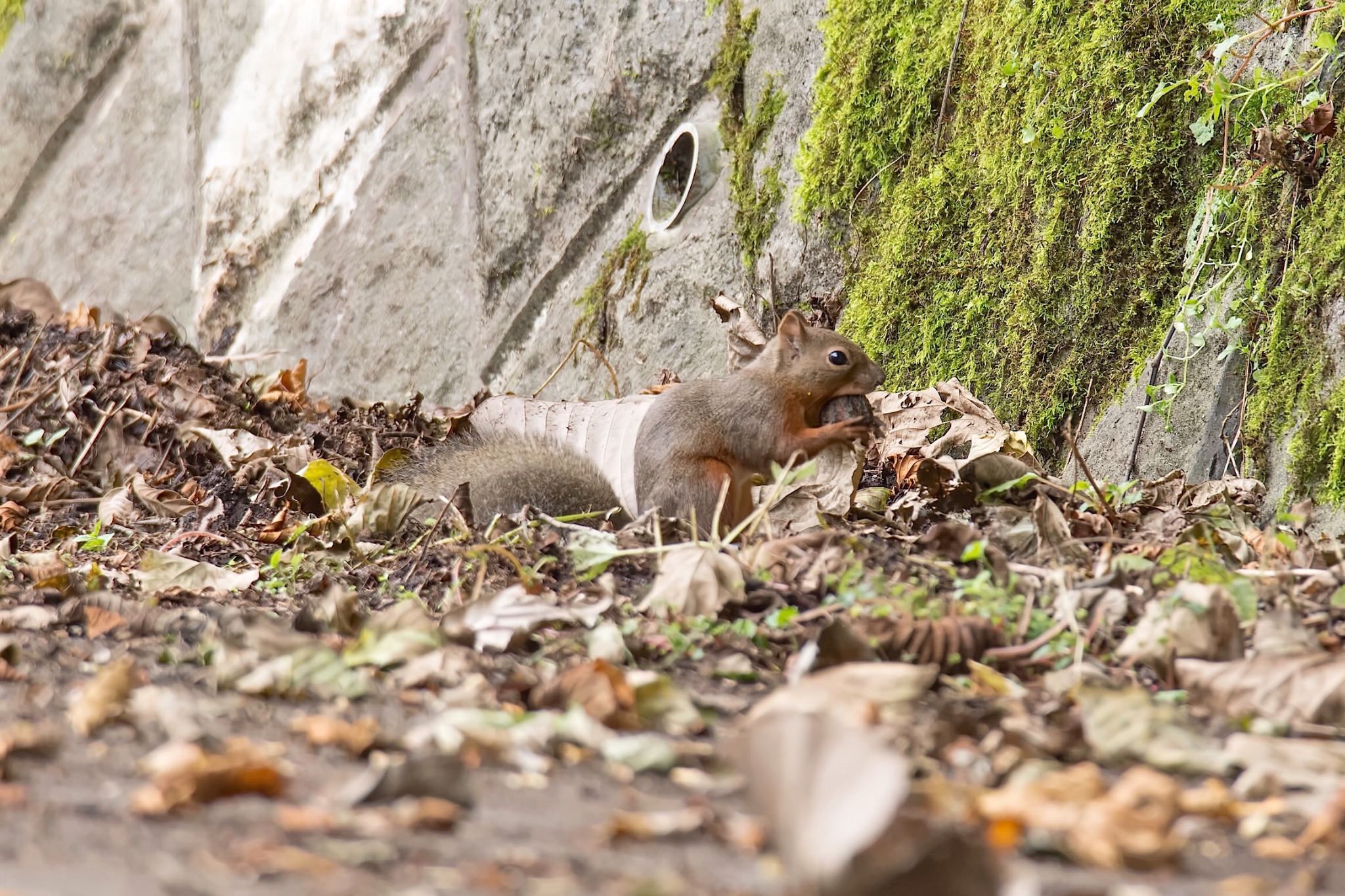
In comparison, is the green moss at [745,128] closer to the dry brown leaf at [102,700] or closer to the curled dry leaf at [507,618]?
the curled dry leaf at [507,618]

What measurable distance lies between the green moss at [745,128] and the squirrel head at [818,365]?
94 cm

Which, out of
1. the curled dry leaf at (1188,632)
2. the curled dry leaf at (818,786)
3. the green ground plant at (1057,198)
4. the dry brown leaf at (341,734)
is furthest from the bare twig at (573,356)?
the curled dry leaf at (818,786)

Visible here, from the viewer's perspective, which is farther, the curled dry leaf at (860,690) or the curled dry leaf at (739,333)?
the curled dry leaf at (739,333)

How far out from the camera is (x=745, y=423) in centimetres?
427

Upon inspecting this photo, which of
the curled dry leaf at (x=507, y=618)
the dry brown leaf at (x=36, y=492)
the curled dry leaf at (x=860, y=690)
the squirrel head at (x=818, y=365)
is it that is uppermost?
the squirrel head at (x=818, y=365)

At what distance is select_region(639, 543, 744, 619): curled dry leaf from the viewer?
2.18 m

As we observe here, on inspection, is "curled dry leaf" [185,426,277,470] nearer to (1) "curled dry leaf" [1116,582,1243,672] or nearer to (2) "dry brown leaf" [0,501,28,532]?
(2) "dry brown leaf" [0,501,28,532]

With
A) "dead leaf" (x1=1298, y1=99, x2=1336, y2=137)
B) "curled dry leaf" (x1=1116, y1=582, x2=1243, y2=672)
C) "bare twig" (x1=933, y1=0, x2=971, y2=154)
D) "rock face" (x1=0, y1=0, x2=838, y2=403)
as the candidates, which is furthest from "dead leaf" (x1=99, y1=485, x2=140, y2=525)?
"dead leaf" (x1=1298, y1=99, x2=1336, y2=137)

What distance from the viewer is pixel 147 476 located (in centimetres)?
463

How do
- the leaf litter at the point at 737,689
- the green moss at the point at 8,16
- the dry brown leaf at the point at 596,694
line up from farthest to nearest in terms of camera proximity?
the green moss at the point at 8,16
the dry brown leaf at the point at 596,694
the leaf litter at the point at 737,689

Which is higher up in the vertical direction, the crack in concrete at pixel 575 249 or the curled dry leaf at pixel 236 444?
the crack in concrete at pixel 575 249

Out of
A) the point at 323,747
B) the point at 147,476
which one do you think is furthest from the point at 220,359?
the point at 323,747

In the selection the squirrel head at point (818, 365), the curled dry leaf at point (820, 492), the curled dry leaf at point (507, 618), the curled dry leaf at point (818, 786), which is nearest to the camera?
the curled dry leaf at point (818, 786)

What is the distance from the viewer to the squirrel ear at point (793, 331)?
4.40m
